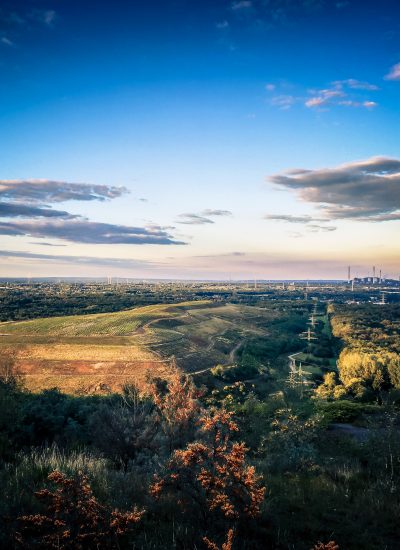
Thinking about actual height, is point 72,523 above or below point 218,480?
below

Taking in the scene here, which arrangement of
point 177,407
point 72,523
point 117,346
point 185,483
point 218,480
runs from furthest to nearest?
point 117,346, point 177,407, point 185,483, point 218,480, point 72,523

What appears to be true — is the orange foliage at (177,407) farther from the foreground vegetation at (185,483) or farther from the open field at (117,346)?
the open field at (117,346)

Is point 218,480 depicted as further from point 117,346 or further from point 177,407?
point 117,346

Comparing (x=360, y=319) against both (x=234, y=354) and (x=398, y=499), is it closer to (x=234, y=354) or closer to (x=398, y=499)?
(x=234, y=354)

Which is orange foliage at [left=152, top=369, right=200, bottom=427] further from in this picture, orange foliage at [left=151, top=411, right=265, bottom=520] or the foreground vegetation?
orange foliage at [left=151, top=411, right=265, bottom=520]

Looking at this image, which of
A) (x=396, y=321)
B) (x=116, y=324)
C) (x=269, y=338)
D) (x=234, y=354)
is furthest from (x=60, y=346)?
(x=396, y=321)

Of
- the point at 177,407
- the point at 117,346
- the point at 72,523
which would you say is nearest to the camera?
the point at 72,523

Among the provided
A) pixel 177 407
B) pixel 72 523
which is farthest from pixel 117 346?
pixel 72 523
